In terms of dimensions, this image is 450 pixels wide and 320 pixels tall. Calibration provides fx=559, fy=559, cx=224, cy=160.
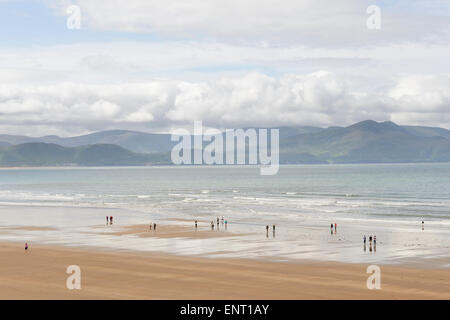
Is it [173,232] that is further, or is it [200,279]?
[173,232]

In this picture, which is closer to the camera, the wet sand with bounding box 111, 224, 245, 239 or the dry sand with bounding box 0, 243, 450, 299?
the dry sand with bounding box 0, 243, 450, 299

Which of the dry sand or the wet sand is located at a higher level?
the wet sand

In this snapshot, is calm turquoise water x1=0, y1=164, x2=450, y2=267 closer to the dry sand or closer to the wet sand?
the wet sand

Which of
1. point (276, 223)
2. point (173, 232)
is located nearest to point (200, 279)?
point (173, 232)

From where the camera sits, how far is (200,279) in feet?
123

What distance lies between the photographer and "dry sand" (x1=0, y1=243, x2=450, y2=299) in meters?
33.2

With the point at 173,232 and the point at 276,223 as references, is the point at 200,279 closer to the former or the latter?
the point at 173,232

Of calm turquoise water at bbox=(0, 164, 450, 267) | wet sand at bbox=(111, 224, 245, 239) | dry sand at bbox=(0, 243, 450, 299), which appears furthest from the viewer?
wet sand at bbox=(111, 224, 245, 239)

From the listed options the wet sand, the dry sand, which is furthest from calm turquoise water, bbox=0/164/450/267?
the dry sand
